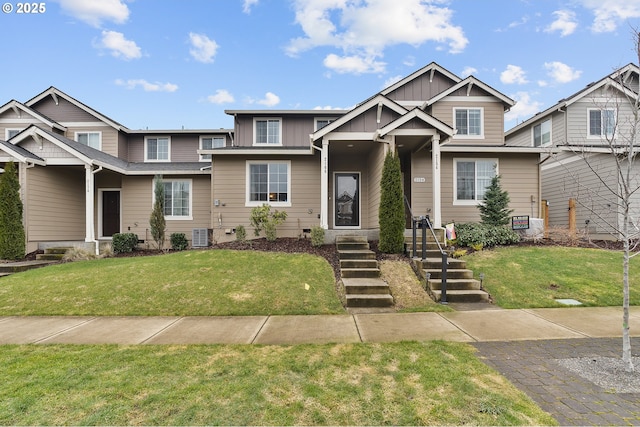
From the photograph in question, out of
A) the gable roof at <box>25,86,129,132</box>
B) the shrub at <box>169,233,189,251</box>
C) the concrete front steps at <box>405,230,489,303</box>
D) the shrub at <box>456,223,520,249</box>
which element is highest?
the gable roof at <box>25,86,129,132</box>

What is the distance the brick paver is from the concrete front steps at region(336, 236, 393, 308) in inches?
93.0

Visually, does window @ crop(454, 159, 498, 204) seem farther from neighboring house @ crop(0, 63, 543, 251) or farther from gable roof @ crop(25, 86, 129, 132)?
gable roof @ crop(25, 86, 129, 132)

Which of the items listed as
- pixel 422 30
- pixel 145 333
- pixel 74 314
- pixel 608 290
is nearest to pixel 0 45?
pixel 74 314

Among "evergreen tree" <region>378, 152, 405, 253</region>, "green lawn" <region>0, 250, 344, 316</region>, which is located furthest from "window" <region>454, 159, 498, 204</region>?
"green lawn" <region>0, 250, 344, 316</region>

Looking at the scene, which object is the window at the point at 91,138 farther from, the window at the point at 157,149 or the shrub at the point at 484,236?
the shrub at the point at 484,236

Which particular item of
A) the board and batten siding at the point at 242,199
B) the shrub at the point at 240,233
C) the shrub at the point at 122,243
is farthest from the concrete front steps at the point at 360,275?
the shrub at the point at 122,243

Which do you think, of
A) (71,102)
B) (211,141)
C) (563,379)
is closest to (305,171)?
(211,141)

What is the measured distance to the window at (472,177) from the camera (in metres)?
12.1

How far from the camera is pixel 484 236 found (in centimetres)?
1003

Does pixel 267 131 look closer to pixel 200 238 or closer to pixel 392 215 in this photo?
pixel 200 238

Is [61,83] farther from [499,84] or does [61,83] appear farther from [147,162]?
[499,84]

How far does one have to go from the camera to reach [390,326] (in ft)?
16.7

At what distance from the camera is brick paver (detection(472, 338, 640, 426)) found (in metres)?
2.64

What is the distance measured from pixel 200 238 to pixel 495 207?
37.4 ft
